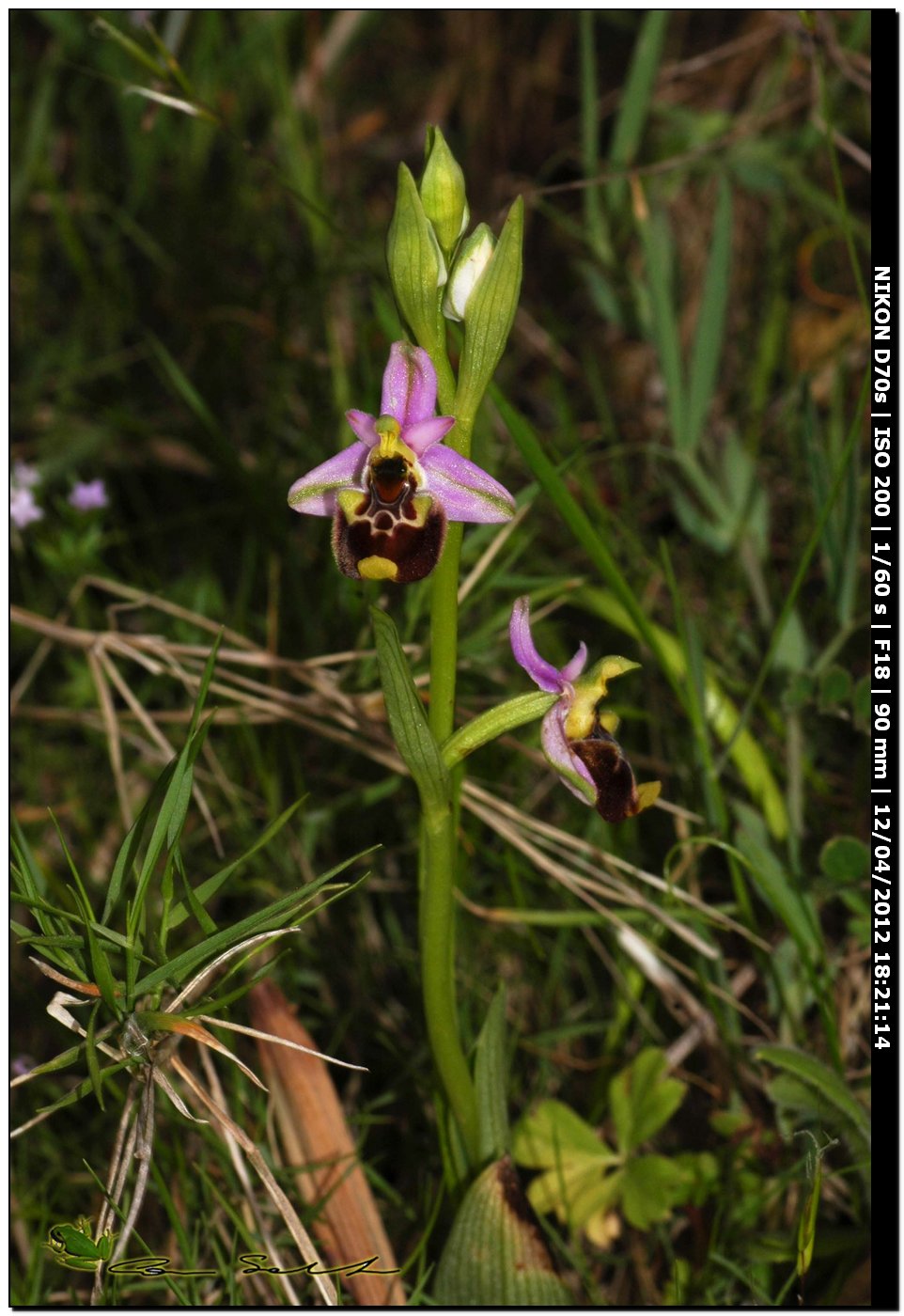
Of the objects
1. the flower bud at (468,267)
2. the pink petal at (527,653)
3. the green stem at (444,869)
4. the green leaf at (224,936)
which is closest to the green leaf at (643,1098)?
the green stem at (444,869)

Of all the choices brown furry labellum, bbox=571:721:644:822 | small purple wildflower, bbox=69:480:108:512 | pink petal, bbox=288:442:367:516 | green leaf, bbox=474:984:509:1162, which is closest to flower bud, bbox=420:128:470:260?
pink petal, bbox=288:442:367:516

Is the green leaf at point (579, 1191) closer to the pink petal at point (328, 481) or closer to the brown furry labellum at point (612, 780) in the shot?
the brown furry labellum at point (612, 780)

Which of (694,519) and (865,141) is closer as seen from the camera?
(694,519)

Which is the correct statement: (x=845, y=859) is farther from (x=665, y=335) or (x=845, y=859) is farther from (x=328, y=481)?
(x=665, y=335)

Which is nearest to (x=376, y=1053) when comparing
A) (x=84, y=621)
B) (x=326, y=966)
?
(x=326, y=966)

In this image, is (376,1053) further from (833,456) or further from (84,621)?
(833,456)

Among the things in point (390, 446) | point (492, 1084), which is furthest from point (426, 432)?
point (492, 1084)
